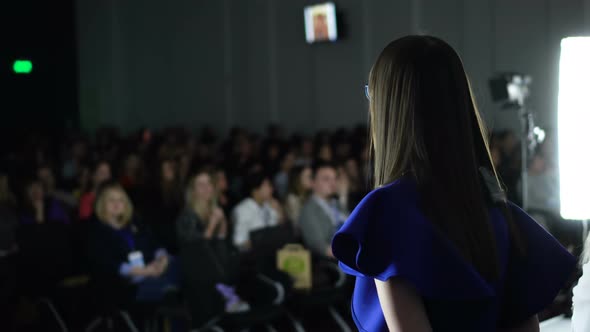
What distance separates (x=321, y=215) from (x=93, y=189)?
2.43m

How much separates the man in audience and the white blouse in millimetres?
4948

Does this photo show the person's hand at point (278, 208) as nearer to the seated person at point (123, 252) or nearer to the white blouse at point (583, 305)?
the seated person at point (123, 252)

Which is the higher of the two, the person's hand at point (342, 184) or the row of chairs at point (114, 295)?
the person's hand at point (342, 184)

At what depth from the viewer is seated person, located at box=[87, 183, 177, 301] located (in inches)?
205

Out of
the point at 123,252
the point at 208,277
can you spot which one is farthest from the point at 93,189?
the point at 208,277

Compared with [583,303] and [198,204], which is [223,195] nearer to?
[198,204]

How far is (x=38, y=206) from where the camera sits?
22.1 ft

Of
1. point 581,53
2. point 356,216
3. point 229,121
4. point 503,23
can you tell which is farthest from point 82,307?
point 229,121

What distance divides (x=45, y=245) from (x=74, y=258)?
0.98 feet

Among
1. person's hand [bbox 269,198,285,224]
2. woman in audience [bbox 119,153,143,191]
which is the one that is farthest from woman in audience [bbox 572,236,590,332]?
woman in audience [bbox 119,153,143,191]

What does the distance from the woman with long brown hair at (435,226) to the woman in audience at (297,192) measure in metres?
5.48

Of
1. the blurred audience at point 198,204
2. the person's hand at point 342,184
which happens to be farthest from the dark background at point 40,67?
the person's hand at point 342,184

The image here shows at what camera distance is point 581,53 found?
319cm

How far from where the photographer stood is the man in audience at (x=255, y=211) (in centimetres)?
653
